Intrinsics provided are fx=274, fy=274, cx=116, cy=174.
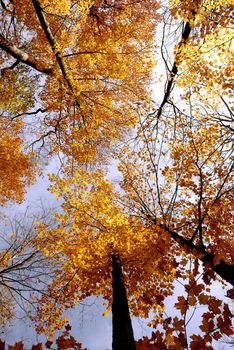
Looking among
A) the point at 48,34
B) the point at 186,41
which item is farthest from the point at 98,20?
the point at 186,41

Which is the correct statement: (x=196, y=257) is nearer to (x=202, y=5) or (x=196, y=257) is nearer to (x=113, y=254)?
(x=113, y=254)

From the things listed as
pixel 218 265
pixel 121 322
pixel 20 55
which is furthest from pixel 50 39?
pixel 121 322

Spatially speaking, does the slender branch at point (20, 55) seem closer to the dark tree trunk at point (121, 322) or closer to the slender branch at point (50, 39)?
the slender branch at point (50, 39)

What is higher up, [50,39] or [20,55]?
[20,55]

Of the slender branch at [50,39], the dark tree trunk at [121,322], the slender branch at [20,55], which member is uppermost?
the slender branch at [20,55]

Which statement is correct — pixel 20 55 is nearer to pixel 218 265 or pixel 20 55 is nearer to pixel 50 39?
pixel 50 39

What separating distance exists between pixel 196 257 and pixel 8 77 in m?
9.04

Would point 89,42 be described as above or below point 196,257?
above

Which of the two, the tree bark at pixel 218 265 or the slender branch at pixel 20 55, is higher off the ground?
the slender branch at pixel 20 55

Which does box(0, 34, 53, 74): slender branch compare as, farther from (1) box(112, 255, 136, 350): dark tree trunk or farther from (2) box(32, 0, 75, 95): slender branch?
(1) box(112, 255, 136, 350): dark tree trunk

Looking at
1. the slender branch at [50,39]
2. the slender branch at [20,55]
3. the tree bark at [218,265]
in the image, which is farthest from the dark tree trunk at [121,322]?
the slender branch at [20,55]

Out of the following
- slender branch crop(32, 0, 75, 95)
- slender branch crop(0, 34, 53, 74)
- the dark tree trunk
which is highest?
slender branch crop(0, 34, 53, 74)

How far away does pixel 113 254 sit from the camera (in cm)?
942

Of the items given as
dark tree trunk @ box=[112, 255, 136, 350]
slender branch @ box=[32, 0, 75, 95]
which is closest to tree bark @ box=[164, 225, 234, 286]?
dark tree trunk @ box=[112, 255, 136, 350]
